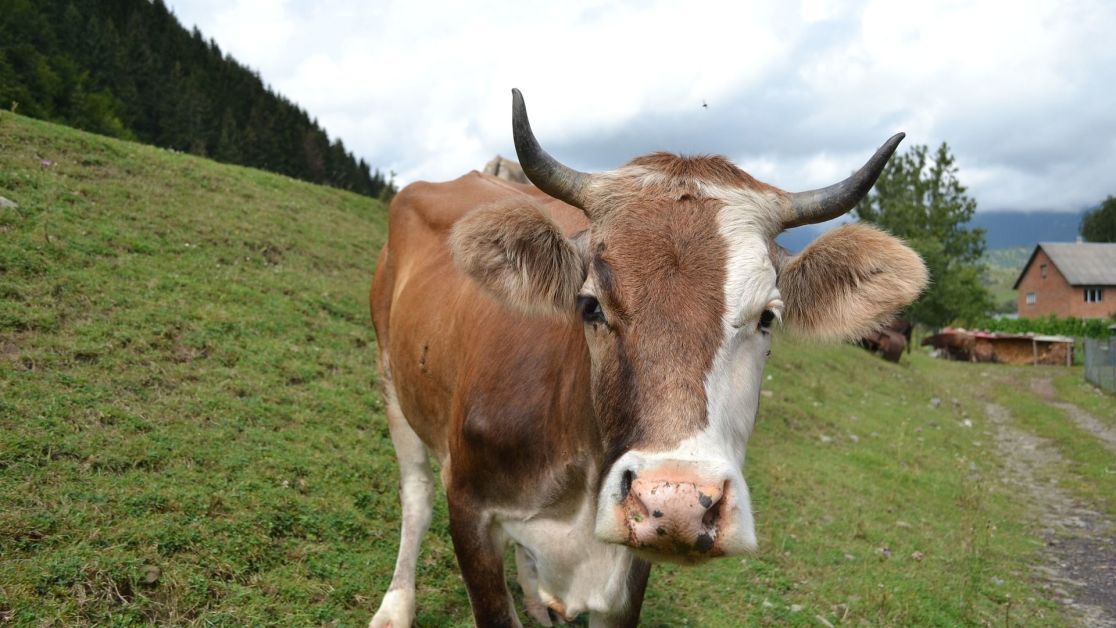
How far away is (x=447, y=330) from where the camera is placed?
4.46 meters

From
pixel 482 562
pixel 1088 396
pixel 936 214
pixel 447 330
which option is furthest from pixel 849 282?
pixel 936 214

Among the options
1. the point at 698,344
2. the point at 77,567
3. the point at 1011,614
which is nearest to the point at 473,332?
the point at 698,344

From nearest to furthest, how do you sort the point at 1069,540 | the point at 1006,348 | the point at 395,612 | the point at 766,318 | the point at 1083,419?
the point at 766,318, the point at 395,612, the point at 1069,540, the point at 1083,419, the point at 1006,348

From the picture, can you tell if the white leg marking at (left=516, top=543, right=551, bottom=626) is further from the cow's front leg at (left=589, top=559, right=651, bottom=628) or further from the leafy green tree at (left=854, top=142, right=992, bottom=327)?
the leafy green tree at (left=854, top=142, right=992, bottom=327)

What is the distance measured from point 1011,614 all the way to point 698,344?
525 cm

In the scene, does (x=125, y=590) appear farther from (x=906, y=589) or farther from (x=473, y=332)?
Result: (x=906, y=589)

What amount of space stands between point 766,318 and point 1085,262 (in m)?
75.7

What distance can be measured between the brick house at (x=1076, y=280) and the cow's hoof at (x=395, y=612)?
70.3 metres

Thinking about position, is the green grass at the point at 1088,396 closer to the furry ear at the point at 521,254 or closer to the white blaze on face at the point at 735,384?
the white blaze on face at the point at 735,384

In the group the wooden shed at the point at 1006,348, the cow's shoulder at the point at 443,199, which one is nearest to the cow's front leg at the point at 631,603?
the cow's shoulder at the point at 443,199

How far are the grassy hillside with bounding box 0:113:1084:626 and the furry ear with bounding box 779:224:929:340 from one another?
2748 millimetres

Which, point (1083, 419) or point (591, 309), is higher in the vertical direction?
point (591, 309)

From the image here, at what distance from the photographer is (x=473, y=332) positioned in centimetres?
406

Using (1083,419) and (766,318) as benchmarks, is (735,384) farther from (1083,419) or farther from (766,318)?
(1083,419)
